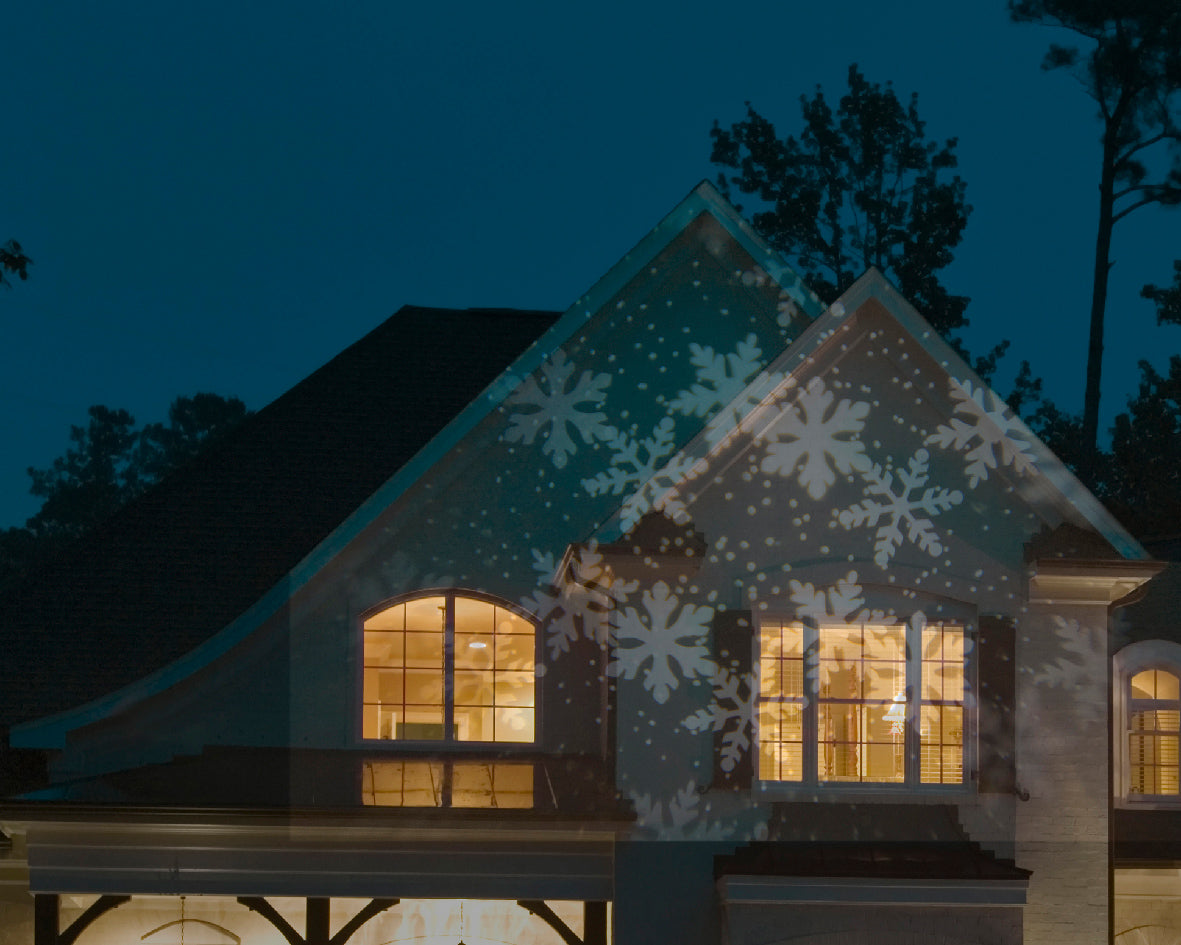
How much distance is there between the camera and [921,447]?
38.2 feet

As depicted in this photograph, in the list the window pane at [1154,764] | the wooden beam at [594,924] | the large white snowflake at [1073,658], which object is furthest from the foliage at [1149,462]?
the wooden beam at [594,924]

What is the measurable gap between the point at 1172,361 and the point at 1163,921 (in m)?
22.2

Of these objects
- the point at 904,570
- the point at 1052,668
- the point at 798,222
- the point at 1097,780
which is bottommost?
the point at 1097,780

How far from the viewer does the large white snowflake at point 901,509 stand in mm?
11531

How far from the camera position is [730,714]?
1127 centimetres

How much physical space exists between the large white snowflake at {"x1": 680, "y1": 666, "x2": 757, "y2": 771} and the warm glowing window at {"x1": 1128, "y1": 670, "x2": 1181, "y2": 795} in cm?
428

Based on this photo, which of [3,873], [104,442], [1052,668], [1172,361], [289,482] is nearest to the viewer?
[1052,668]

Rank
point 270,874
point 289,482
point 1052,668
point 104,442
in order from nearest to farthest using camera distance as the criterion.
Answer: point 270,874 → point 1052,668 → point 289,482 → point 104,442

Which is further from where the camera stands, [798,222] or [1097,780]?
[798,222]

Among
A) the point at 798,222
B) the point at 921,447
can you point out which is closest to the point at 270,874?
the point at 921,447

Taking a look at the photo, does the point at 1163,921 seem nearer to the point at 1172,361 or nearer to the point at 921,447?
the point at 921,447

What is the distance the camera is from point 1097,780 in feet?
37.4

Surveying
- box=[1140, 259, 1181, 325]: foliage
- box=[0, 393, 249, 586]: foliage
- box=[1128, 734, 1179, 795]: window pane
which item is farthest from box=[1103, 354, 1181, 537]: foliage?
box=[0, 393, 249, 586]: foliage

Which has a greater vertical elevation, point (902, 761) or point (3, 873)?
point (902, 761)
